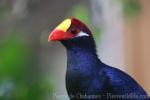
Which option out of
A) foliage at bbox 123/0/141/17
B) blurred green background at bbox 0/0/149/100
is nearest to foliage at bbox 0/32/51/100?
blurred green background at bbox 0/0/149/100

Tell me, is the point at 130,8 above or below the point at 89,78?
above

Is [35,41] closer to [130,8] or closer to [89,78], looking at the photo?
[89,78]

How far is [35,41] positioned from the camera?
4.01 feet

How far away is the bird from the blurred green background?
56 mm

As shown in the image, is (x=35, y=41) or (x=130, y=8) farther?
(x=130, y=8)

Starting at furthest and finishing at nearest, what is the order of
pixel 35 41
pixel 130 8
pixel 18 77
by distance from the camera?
pixel 130 8 < pixel 35 41 < pixel 18 77

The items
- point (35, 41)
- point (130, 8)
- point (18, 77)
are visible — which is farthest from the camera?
point (130, 8)

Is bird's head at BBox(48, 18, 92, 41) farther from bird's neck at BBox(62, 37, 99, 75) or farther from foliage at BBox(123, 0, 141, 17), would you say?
foliage at BBox(123, 0, 141, 17)

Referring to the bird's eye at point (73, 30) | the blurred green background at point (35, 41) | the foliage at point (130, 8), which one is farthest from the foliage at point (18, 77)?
the foliage at point (130, 8)

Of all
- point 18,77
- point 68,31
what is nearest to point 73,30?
point 68,31

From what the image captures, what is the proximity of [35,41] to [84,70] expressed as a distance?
216 millimetres

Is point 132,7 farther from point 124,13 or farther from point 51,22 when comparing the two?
point 51,22

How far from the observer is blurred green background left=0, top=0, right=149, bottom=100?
38.0 inches

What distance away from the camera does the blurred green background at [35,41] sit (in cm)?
97
